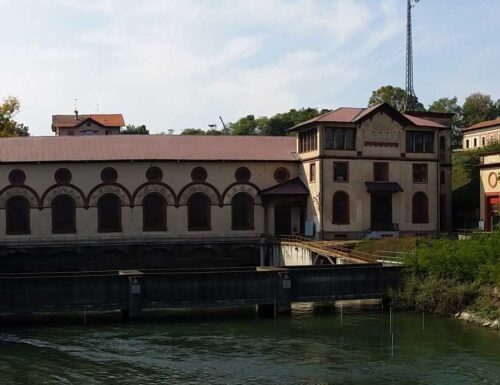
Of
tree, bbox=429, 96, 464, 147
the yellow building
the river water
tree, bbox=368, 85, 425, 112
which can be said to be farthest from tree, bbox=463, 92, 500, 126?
the river water

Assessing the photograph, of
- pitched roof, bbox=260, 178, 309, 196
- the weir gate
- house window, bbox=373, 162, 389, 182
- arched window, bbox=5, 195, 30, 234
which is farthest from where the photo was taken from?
pitched roof, bbox=260, 178, 309, 196

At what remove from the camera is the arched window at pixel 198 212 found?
5591cm

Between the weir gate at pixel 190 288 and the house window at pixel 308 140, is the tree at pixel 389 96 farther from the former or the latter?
the weir gate at pixel 190 288

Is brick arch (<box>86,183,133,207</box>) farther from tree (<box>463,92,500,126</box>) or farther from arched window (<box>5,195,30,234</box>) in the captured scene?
tree (<box>463,92,500,126</box>)

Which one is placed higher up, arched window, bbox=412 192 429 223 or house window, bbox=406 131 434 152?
house window, bbox=406 131 434 152

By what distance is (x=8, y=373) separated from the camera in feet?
81.3

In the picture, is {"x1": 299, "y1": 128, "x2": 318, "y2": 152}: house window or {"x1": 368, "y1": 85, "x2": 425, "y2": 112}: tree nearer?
{"x1": 299, "y1": 128, "x2": 318, "y2": 152}: house window

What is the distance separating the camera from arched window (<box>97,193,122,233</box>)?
5478 cm

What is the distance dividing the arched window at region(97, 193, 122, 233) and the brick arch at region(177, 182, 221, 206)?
481cm

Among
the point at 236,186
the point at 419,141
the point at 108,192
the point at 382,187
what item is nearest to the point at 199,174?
the point at 236,186

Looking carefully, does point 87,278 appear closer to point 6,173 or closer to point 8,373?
point 8,373

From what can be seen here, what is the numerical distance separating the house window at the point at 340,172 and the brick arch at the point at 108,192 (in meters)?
16.1

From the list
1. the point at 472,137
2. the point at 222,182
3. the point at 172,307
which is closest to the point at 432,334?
the point at 172,307

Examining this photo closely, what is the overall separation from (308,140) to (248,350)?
3103cm
